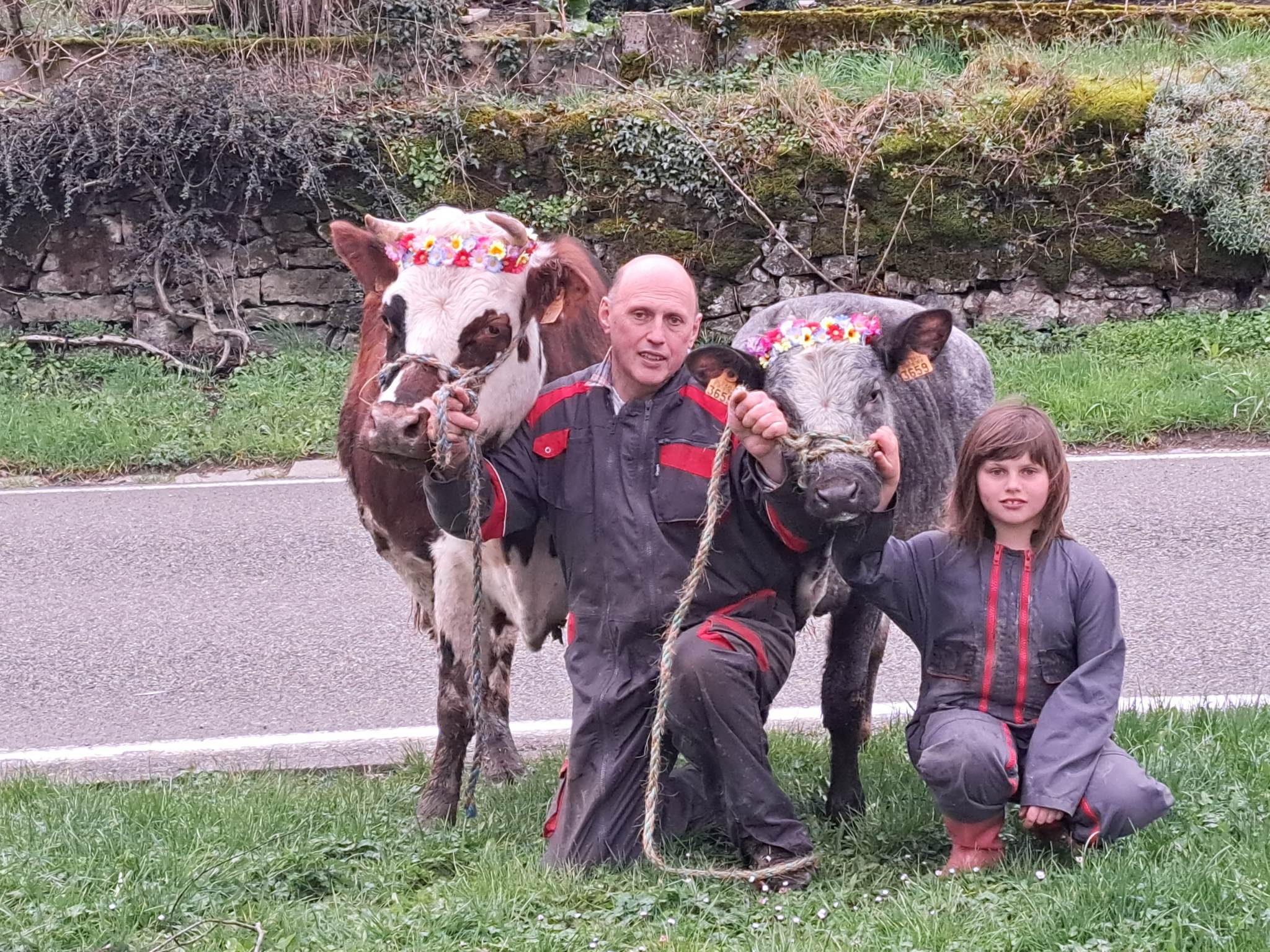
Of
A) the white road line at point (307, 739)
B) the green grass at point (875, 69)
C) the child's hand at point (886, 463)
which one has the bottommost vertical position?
the white road line at point (307, 739)

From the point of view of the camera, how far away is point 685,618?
11.9 ft

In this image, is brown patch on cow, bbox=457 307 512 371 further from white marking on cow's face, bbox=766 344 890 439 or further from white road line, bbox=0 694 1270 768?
white road line, bbox=0 694 1270 768

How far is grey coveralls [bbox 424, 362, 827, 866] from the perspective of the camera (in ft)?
11.6

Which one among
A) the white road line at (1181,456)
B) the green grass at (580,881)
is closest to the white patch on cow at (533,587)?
the green grass at (580,881)

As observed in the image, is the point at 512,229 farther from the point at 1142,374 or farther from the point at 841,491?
the point at 1142,374

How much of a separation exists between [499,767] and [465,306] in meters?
1.83

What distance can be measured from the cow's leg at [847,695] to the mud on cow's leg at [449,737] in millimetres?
1173

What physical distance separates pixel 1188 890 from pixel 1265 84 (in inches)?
404

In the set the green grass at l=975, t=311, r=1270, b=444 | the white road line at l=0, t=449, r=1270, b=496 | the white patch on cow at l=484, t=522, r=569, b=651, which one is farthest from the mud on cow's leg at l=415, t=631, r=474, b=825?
the green grass at l=975, t=311, r=1270, b=444

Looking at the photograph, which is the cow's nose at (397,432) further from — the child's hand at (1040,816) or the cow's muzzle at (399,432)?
the child's hand at (1040,816)

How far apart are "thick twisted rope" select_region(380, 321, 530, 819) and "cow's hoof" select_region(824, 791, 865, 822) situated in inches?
42.1

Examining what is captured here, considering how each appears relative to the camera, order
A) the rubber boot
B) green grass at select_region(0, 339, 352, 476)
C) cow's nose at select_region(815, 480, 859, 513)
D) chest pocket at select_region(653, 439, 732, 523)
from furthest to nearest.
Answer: green grass at select_region(0, 339, 352, 476) → chest pocket at select_region(653, 439, 732, 523) → the rubber boot → cow's nose at select_region(815, 480, 859, 513)

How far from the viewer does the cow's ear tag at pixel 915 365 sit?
3771 millimetres

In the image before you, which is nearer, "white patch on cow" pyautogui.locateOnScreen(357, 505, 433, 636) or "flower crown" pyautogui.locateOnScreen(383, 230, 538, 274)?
"flower crown" pyautogui.locateOnScreen(383, 230, 538, 274)
